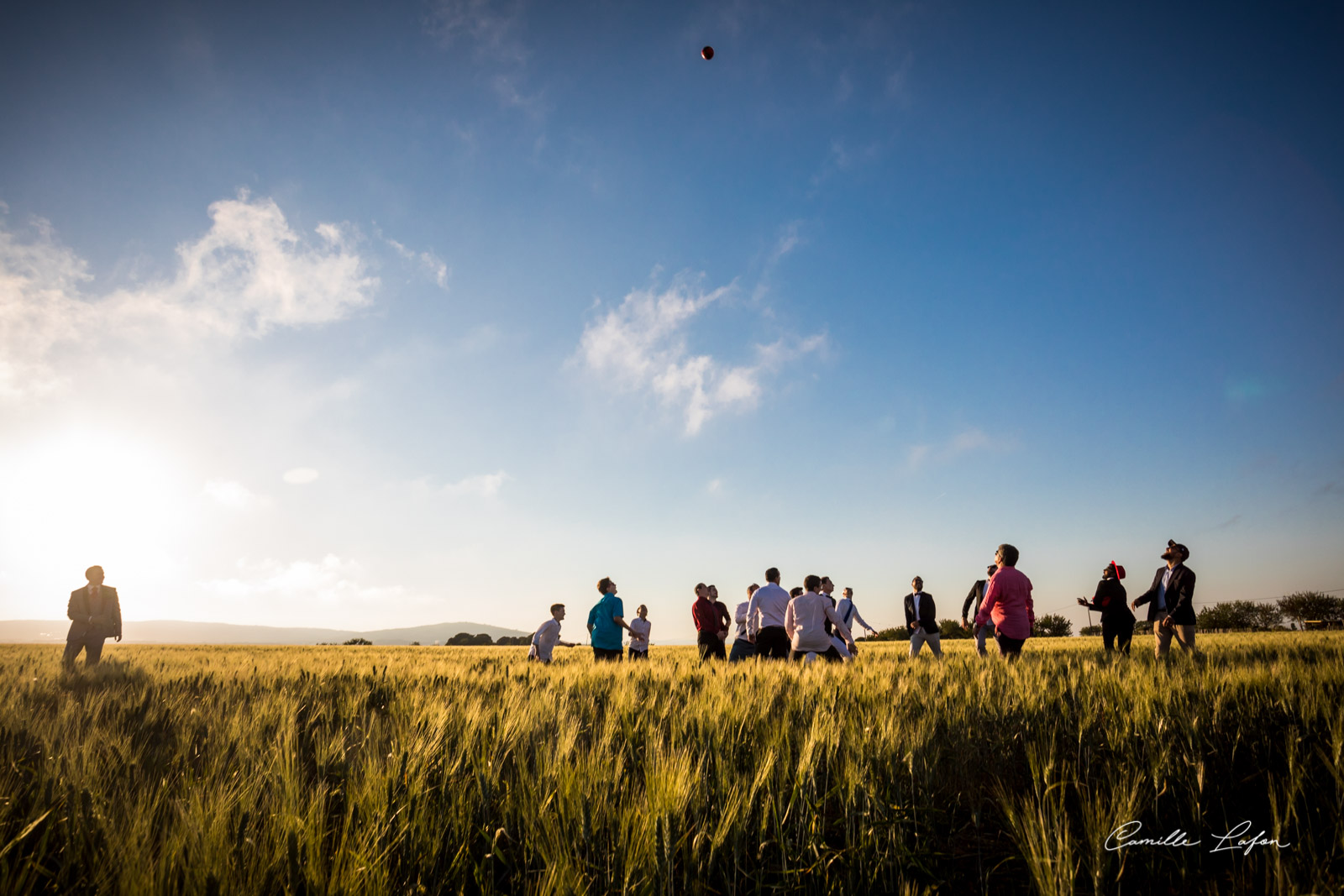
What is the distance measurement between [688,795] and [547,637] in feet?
38.2

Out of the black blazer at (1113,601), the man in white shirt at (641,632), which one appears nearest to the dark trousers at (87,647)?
the man in white shirt at (641,632)

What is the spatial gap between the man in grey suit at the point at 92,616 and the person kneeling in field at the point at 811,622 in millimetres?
12635

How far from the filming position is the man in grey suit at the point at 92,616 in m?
10.6

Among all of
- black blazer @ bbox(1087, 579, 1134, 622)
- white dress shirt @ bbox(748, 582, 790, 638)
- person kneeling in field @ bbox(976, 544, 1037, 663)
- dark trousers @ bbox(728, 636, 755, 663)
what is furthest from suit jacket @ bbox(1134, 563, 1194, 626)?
dark trousers @ bbox(728, 636, 755, 663)

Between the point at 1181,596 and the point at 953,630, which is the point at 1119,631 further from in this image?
the point at 953,630

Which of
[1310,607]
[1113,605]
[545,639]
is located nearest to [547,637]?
[545,639]

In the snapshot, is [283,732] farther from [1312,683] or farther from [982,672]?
[1312,683]

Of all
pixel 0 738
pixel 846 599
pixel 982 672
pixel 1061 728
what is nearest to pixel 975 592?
pixel 846 599

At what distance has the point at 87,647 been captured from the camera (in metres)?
10.7

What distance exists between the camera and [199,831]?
1.64 metres

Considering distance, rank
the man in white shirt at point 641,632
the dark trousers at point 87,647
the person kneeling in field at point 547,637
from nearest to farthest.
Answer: the dark trousers at point 87,647, the person kneeling in field at point 547,637, the man in white shirt at point 641,632

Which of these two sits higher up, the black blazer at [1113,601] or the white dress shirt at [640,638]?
the black blazer at [1113,601]
